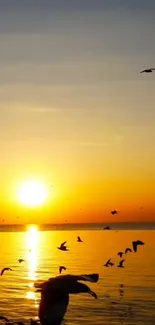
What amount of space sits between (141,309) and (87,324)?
7.43 metres

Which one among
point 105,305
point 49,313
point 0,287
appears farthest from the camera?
point 0,287

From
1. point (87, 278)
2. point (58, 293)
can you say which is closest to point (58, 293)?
point (58, 293)

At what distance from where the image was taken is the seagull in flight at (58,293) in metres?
6.31

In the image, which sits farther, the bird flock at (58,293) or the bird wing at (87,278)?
the bird wing at (87,278)

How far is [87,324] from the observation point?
124ft

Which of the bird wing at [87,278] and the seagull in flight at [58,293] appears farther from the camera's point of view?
the bird wing at [87,278]

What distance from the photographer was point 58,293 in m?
7.38

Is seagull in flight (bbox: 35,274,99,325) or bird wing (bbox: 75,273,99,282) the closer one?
seagull in flight (bbox: 35,274,99,325)

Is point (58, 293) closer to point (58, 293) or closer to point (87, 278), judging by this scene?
point (58, 293)

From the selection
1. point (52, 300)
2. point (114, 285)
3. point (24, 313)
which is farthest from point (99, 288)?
point (52, 300)

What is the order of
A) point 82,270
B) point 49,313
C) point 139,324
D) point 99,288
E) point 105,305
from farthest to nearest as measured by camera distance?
1. point 82,270
2. point 99,288
3. point 105,305
4. point 139,324
5. point 49,313

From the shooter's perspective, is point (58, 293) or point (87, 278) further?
point (58, 293)

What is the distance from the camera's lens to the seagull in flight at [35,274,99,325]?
248 inches

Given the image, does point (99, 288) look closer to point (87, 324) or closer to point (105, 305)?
point (105, 305)
